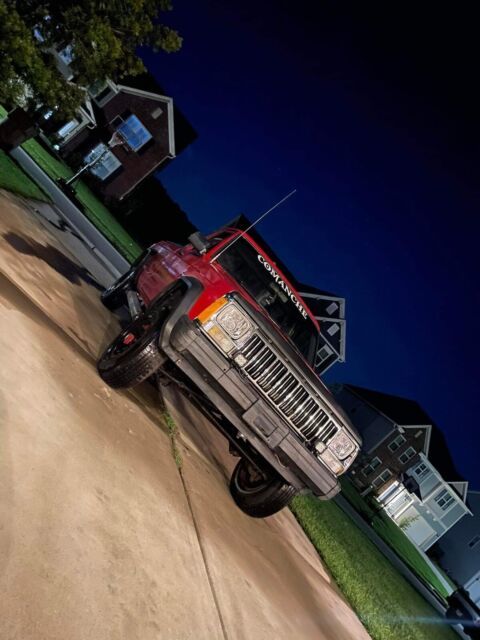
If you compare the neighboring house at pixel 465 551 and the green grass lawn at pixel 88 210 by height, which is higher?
the green grass lawn at pixel 88 210

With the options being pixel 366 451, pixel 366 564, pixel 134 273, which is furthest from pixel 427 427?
pixel 134 273

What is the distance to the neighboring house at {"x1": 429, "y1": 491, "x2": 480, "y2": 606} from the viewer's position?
155 feet

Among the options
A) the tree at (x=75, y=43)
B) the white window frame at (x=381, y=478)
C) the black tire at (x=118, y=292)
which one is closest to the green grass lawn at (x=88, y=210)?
the tree at (x=75, y=43)

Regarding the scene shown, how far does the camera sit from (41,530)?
8.52 feet

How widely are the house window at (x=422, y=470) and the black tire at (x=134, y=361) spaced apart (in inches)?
1848

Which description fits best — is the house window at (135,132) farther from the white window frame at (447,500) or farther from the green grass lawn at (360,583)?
the white window frame at (447,500)

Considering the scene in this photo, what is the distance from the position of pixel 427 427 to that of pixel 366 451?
7.54 m

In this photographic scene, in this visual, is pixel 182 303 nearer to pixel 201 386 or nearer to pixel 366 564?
pixel 201 386

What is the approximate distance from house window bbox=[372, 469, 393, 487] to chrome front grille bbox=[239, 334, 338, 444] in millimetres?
41507

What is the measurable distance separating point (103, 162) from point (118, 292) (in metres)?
34.9

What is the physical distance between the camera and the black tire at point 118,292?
30.4ft

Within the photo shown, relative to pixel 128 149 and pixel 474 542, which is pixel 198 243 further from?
pixel 474 542

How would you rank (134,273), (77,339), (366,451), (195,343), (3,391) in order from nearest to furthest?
(3,391)
(195,343)
(77,339)
(134,273)
(366,451)

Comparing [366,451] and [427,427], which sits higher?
[366,451]
